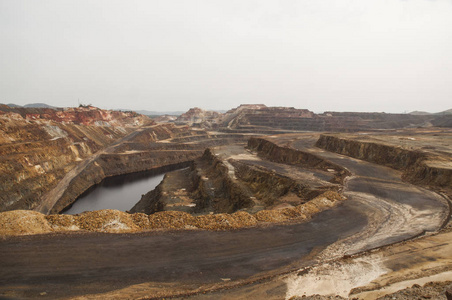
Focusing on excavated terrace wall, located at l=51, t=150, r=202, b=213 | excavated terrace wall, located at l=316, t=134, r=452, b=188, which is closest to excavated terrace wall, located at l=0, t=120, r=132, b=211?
excavated terrace wall, located at l=51, t=150, r=202, b=213

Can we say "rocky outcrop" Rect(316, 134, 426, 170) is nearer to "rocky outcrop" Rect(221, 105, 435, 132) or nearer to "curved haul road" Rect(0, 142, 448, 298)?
"curved haul road" Rect(0, 142, 448, 298)

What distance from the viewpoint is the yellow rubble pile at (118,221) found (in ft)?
49.9

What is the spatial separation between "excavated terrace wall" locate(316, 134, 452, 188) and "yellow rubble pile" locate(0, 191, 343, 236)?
2021 cm

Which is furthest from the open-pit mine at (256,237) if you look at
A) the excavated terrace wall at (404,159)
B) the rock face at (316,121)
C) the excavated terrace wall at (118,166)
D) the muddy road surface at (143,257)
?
the rock face at (316,121)

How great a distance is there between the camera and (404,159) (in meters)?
35.3

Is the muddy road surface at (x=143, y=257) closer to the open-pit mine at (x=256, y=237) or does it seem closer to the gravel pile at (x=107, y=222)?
the open-pit mine at (x=256, y=237)

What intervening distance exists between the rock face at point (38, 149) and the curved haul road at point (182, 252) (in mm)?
28661

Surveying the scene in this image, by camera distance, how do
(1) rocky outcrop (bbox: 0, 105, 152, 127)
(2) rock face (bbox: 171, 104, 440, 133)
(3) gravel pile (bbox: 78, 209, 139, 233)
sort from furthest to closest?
(2) rock face (bbox: 171, 104, 440, 133) < (1) rocky outcrop (bbox: 0, 105, 152, 127) < (3) gravel pile (bbox: 78, 209, 139, 233)

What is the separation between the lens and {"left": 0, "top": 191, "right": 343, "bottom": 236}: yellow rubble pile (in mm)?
15203

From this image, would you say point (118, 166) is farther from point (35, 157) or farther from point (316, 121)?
point (316, 121)

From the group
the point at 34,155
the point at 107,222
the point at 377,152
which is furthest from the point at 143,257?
the point at 34,155

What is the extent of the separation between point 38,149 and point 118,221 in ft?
143

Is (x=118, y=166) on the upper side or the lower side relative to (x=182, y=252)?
lower

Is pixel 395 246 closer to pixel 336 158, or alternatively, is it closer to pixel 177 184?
pixel 336 158
